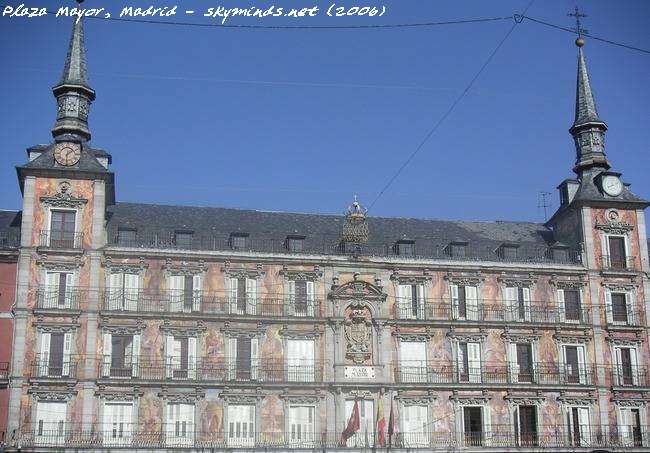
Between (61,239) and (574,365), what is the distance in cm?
3100

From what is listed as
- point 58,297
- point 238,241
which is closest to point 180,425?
point 58,297

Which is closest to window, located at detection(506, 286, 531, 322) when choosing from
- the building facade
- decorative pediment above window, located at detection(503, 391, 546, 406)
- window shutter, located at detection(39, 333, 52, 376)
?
the building facade

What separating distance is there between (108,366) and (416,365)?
17.6 m

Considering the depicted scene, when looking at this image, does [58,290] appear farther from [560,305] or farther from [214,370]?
[560,305]

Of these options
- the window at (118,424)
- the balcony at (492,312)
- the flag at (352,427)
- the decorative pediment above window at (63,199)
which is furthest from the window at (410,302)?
the decorative pediment above window at (63,199)

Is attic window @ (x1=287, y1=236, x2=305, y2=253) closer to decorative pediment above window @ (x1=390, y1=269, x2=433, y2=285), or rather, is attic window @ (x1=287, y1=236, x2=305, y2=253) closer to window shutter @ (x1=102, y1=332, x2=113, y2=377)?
decorative pediment above window @ (x1=390, y1=269, x2=433, y2=285)

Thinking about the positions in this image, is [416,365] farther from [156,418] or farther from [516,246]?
[156,418]

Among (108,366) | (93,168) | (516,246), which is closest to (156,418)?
(108,366)

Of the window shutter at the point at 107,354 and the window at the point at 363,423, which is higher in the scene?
the window shutter at the point at 107,354

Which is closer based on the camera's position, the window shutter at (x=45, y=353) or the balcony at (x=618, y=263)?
the window shutter at (x=45, y=353)

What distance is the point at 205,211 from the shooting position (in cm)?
6191

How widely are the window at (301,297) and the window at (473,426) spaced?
423 inches

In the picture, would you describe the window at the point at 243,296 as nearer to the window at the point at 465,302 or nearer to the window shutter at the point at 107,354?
the window shutter at the point at 107,354

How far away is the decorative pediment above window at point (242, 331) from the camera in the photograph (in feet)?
181
